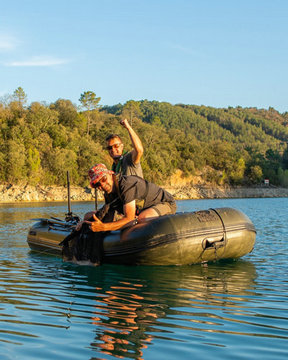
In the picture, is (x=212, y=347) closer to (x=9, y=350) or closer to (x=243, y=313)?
(x=243, y=313)

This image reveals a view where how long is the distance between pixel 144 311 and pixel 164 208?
2709 mm

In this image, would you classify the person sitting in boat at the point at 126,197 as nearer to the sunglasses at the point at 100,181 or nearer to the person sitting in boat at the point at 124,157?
the sunglasses at the point at 100,181

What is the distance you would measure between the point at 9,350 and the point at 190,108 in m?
187

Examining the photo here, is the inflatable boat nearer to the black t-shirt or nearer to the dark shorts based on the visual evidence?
the dark shorts

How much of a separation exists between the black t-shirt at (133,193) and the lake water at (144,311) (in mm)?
1041

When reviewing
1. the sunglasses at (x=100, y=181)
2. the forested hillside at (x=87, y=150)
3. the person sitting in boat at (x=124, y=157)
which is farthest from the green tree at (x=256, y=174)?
the sunglasses at (x=100, y=181)

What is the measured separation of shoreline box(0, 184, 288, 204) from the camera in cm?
4662

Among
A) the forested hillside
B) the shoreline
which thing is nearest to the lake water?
the shoreline

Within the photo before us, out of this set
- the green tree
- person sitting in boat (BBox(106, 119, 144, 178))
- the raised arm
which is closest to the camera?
the raised arm

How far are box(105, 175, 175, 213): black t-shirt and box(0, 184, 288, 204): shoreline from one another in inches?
1525

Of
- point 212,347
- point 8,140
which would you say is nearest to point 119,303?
point 212,347

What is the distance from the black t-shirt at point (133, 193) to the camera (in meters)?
6.08

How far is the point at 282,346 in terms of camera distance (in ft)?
11.6

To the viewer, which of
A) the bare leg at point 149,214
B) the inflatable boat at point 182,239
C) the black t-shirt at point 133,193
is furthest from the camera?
the bare leg at point 149,214
